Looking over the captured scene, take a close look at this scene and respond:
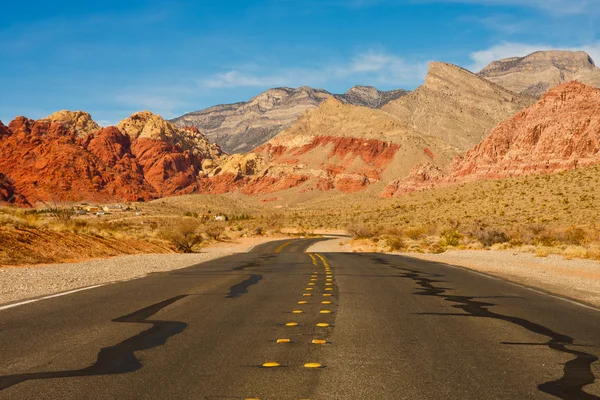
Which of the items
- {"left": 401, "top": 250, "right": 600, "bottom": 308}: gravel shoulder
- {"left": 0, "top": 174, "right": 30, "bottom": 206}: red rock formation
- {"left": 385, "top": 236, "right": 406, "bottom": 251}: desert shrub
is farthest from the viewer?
{"left": 0, "top": 174, "right": 30, "bottom": 206}: red rock formation

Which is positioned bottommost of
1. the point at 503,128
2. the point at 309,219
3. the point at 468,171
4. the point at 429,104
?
the point at 309,219

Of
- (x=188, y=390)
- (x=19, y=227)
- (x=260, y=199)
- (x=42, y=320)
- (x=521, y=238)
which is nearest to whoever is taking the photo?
(x=188, y=390)

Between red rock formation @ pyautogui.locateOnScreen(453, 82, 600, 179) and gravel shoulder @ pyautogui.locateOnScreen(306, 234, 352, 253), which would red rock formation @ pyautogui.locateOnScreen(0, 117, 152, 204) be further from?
gravel shoulder @ pyautogui.locateOnScreen(306, 234, 352, 253)

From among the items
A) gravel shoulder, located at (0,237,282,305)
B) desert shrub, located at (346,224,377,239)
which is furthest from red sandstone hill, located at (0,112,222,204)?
gravel shoulder, located at (0,237,282,305)

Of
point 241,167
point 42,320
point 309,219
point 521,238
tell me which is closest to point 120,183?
point 241,167

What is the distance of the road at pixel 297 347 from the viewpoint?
4738 millimetres

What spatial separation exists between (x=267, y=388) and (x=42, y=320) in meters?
4.81

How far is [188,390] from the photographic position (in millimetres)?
4625

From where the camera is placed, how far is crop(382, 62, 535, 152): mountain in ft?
550

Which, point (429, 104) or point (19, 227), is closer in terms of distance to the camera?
Result: point (19, 227)

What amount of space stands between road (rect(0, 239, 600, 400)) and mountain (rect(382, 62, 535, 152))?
153m

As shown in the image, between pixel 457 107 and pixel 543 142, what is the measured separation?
92.1 metres

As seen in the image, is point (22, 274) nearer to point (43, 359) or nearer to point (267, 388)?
point (43, 359)

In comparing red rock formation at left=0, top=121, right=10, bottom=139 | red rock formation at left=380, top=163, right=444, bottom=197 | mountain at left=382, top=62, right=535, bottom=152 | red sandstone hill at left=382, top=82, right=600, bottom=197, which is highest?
mountain at left=382, top=62, right=535, bottom=152
